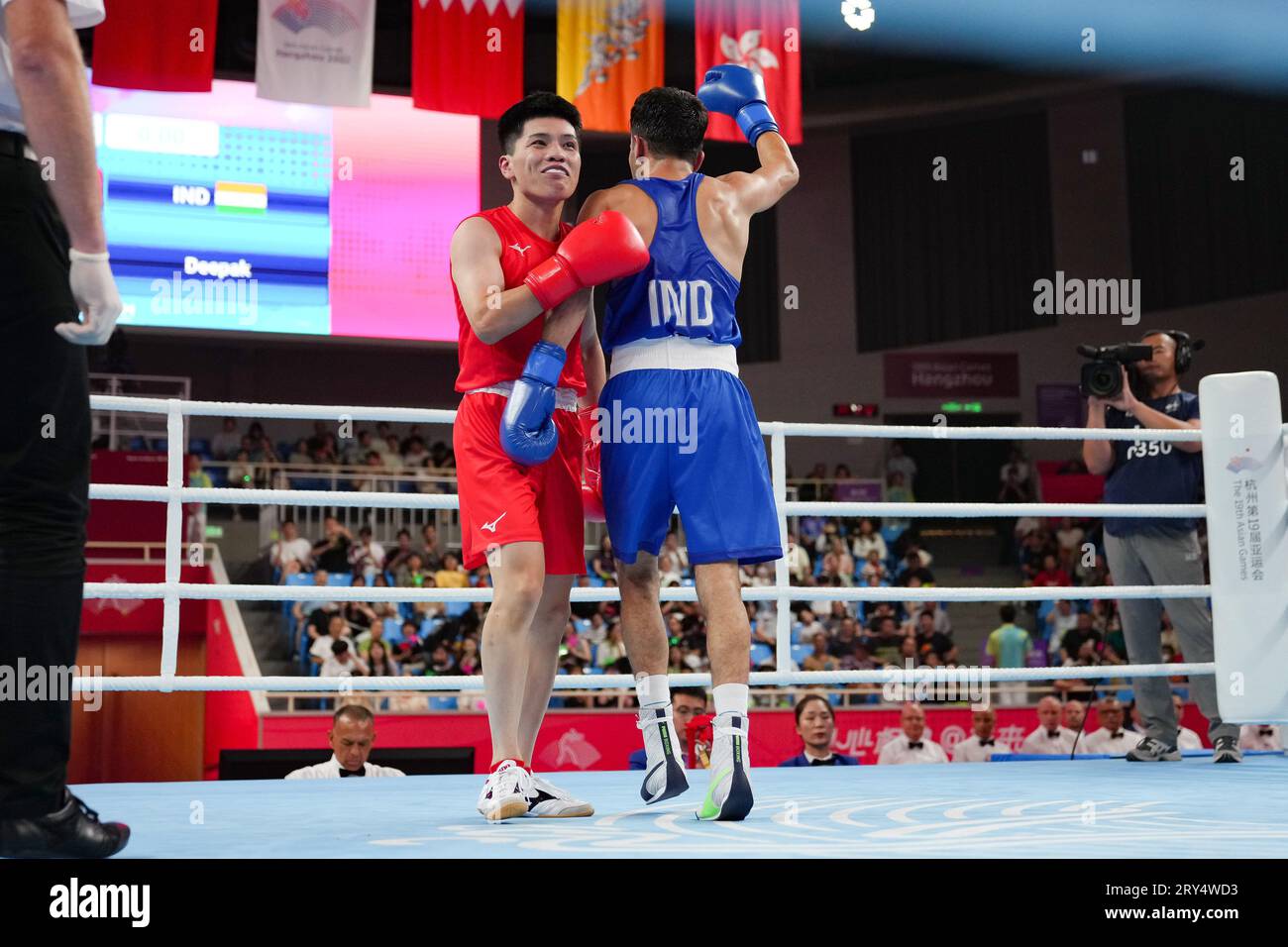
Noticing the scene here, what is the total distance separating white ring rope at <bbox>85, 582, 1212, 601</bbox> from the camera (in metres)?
2.91

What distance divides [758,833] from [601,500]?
29.0 inches

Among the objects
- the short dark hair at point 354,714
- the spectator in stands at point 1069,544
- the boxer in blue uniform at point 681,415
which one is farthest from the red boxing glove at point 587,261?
the spectator in stands at point 1069,544

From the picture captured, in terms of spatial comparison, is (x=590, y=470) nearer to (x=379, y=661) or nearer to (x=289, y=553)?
(x=379, y=661)

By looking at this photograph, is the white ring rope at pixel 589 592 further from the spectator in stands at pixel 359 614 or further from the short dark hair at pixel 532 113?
the spectator in stands at pixel 359 614

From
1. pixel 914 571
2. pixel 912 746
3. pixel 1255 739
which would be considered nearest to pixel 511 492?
pixel 912 746

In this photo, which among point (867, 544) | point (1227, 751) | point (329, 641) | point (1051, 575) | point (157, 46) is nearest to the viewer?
point (1227, 751)

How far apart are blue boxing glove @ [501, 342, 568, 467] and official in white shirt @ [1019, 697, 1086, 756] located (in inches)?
183

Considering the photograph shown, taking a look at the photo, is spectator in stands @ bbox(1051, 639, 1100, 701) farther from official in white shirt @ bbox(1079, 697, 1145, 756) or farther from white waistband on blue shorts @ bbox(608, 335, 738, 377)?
white waistband on blue shorts @ bbox(608, 335, 738, 377)

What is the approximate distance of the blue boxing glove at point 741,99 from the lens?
2516mm

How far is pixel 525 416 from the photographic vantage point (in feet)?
6.98

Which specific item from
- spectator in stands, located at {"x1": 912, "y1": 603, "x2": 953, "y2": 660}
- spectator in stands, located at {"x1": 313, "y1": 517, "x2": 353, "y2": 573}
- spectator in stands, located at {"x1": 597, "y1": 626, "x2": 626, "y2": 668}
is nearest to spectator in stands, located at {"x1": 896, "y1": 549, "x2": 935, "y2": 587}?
spectator in stands, located at {"x1": 912, "y1": 603, "x2": 953, "y2": 660}

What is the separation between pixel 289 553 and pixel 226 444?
8.51 ft
